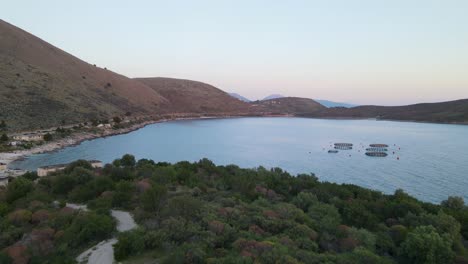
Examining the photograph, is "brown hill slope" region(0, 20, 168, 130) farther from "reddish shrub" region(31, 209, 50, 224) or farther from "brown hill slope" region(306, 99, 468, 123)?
"brown hill slope" region(306, 99, 468, 123)

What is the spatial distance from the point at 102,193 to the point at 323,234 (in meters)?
15.6

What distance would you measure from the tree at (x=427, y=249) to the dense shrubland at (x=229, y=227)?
45 mm

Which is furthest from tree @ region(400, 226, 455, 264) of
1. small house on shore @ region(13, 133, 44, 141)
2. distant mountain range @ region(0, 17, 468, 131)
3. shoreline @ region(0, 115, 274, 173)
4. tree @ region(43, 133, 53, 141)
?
distant mountain range @ region(0, 17, 468, 131)

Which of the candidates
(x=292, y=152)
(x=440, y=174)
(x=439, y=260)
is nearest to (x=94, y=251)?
(x=439, y=260)

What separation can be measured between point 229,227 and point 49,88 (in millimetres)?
91435

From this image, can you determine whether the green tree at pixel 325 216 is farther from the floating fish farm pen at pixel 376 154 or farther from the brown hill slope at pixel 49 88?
the brown hill slope at pixel 49 88

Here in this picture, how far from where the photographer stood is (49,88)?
93.2 m

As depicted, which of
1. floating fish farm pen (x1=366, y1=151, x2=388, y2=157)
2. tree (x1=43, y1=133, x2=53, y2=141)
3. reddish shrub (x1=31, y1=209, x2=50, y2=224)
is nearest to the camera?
reddish shrub (x1=31, y1=209, x2=50, y2=224)

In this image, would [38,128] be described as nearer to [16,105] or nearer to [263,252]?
[16,105]

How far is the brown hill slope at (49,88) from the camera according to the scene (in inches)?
3105

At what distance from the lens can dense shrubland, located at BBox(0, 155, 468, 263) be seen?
49.4ft

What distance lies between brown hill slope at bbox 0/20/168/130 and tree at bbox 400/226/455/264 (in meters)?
72.8

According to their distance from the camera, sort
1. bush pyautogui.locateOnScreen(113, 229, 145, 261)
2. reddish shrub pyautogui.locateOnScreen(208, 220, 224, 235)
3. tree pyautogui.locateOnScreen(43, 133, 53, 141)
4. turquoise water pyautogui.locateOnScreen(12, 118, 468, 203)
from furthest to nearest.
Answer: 1. tree pyautogui.locateOnScreen(43, 133, 53, 141)
2. turquoise water pyautogui.locateOnScreen(12, 118, 468, 203)
3. reddish shrub pyautogui.locateOnScreen(208, 220, 224, 235)
4. bush pyautogui.locateOnScreen(113, 229, 145, 261)

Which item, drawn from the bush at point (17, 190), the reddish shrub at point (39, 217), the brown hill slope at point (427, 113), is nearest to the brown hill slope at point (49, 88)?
the bush at point (17, 190)
